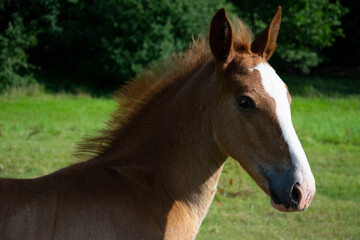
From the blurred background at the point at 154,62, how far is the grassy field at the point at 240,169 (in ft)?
0.08

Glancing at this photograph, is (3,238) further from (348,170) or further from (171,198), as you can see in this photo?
(348,170)

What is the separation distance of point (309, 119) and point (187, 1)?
31.2ft

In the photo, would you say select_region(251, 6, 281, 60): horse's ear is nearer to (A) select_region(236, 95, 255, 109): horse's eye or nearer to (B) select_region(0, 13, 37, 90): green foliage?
(A) select_region(236, 95, 255, 109): horse's eye

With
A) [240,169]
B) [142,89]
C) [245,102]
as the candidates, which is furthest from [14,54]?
[245,102]

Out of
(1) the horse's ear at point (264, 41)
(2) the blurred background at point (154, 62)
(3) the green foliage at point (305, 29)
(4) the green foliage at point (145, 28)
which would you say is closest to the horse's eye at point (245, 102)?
(1) the horse's ear at point (264, 41)

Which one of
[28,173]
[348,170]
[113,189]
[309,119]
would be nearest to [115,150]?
[113,189]

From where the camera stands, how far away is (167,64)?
10.8 feet

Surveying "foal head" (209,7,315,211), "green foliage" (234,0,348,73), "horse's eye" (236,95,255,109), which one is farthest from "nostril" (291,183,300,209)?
"green foliage" (234,0,348,73)

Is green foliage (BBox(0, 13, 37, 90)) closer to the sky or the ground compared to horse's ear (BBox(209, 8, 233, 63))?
closer to the ground

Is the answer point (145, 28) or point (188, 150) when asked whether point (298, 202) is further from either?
point (145, 28)

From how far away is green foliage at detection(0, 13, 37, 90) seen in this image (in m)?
18.5

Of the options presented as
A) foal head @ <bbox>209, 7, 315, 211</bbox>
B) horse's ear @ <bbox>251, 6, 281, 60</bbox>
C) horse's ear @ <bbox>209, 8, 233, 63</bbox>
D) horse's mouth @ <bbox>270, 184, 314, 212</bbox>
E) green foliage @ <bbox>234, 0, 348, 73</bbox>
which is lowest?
green foliage @ <bbox>234, 0, 348, 73</bbox>

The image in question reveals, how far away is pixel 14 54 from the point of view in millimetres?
19703

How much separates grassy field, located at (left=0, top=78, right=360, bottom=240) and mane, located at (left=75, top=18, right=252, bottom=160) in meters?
0.28
